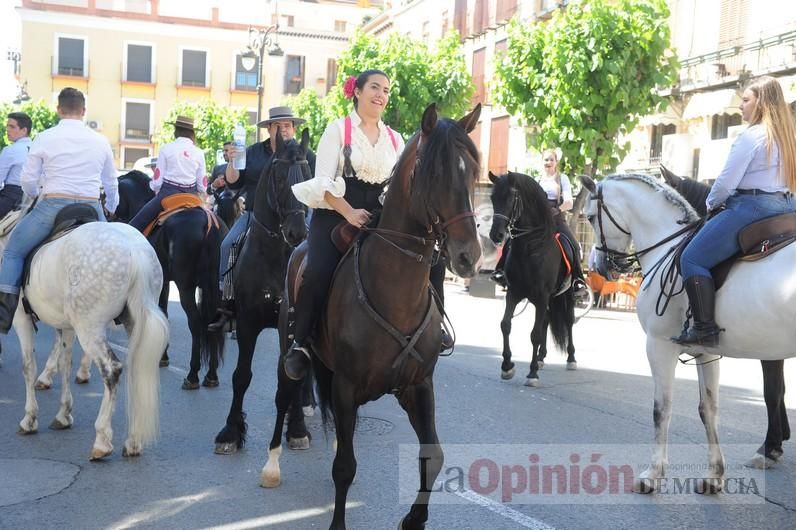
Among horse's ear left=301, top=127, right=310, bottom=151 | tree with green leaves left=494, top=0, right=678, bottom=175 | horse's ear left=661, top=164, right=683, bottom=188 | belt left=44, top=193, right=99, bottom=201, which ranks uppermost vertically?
tree with green leaves left=494, top=0, right=678, bottom=175

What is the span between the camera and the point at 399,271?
471 centimetres

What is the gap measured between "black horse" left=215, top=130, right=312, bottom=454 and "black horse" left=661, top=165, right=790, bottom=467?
9.59 feet

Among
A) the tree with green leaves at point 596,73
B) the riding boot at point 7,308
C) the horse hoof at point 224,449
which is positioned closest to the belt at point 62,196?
the riding boot at point 7,308

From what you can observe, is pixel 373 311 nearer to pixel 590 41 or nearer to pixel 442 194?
pixel 442 194

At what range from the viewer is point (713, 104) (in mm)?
27859

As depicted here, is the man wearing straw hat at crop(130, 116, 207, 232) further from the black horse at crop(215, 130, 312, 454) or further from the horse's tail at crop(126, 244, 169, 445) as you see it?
the horse's tail at crop(126, 244, 169, 445)

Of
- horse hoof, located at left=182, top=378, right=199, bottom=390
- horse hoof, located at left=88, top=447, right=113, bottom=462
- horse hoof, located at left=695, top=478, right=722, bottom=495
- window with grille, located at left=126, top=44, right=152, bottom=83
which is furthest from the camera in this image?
window with grille, located at left=126, top=44, right=152, bottom=83

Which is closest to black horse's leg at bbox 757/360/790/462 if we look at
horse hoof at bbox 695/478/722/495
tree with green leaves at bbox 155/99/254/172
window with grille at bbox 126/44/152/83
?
horse hoof at bbox 695/478/722/495

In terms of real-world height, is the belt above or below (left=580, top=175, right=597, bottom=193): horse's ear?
below

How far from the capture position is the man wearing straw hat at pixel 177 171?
9.98m

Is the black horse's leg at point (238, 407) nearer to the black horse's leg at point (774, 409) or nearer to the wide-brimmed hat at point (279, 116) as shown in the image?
the wide-brimmed hat at point (279, 116)

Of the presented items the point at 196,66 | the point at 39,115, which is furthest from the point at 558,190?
the point at 196,66

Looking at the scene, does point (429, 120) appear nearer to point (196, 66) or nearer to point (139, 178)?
point (139, 178)

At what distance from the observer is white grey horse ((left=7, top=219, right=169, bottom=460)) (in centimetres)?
637
